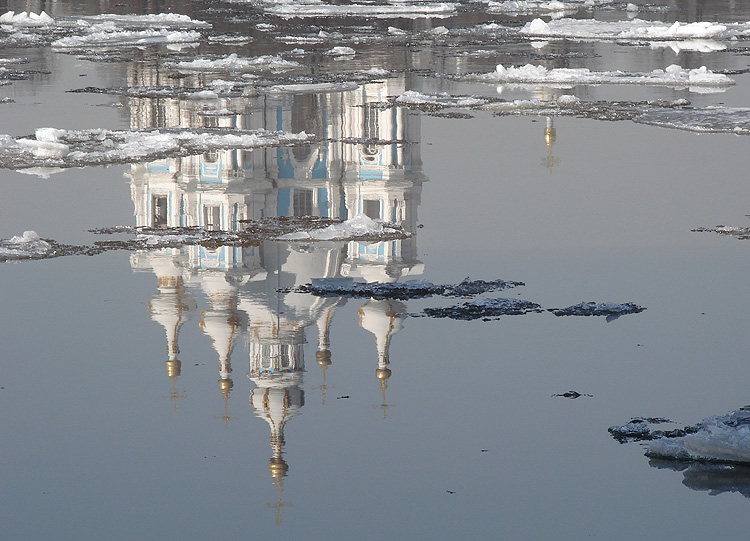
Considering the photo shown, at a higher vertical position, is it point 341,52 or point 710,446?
point 341,52

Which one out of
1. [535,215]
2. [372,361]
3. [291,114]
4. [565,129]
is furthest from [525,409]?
[291,114]

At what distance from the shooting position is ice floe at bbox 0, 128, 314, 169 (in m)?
14.5

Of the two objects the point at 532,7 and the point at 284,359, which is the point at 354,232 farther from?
the point at 532,7

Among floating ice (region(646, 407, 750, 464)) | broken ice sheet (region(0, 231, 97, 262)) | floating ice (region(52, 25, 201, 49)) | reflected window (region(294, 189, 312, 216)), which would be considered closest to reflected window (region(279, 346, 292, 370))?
floating ice (region(646, 407, 750, 464))

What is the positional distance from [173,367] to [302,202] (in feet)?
17.9

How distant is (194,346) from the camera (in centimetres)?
784

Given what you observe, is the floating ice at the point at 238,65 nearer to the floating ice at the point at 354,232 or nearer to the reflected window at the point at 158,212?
the reflected window at the point at 158,212

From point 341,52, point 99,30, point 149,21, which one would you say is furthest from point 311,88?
point 149,21

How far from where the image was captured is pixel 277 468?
6.15 metres

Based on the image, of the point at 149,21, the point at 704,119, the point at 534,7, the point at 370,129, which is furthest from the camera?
the point at 534,7

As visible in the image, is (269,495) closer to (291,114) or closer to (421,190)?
(421,190)

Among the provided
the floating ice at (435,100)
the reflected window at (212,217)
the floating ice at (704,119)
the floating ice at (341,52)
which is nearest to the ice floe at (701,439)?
the reflected window at (212,217)

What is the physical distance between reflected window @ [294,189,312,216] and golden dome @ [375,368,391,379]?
4755 mm

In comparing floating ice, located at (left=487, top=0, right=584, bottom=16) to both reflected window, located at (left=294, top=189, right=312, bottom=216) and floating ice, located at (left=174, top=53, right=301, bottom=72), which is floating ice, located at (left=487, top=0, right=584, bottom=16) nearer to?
floating ice, located at (left=174, top=53, right=301, bottom=72)
